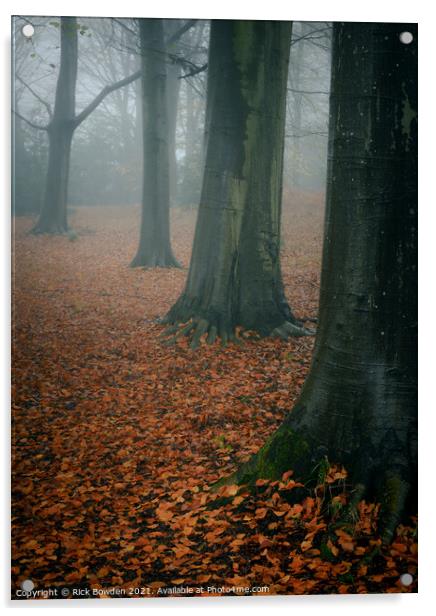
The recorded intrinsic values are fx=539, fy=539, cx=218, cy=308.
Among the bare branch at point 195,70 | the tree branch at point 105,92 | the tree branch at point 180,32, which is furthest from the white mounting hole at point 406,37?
the tree branch at point 105,92

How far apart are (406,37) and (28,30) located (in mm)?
2566

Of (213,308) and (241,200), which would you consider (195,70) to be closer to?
(241,200)

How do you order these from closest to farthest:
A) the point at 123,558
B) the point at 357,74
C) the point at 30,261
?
1. the point at 357,74
2. the point at 123,558
3. the point at 30,261

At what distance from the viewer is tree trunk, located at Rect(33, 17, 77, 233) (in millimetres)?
3852

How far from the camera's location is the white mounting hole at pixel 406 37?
10.4 feet

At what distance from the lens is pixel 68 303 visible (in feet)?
13.7

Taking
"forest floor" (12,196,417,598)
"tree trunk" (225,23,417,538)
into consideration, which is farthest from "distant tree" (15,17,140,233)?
"tree trunk" (225,23,417,538)

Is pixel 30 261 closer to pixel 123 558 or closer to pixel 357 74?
pixel 123 558

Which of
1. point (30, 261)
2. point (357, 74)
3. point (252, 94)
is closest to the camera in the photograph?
point (357, 74)

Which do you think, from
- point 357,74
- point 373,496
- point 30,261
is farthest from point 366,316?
point 30,261

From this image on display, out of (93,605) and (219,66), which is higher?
(219,66)

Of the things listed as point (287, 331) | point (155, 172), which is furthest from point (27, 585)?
point (155, 172)

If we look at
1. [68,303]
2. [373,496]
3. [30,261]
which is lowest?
[373,496]

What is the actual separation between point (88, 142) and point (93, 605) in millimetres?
3213
